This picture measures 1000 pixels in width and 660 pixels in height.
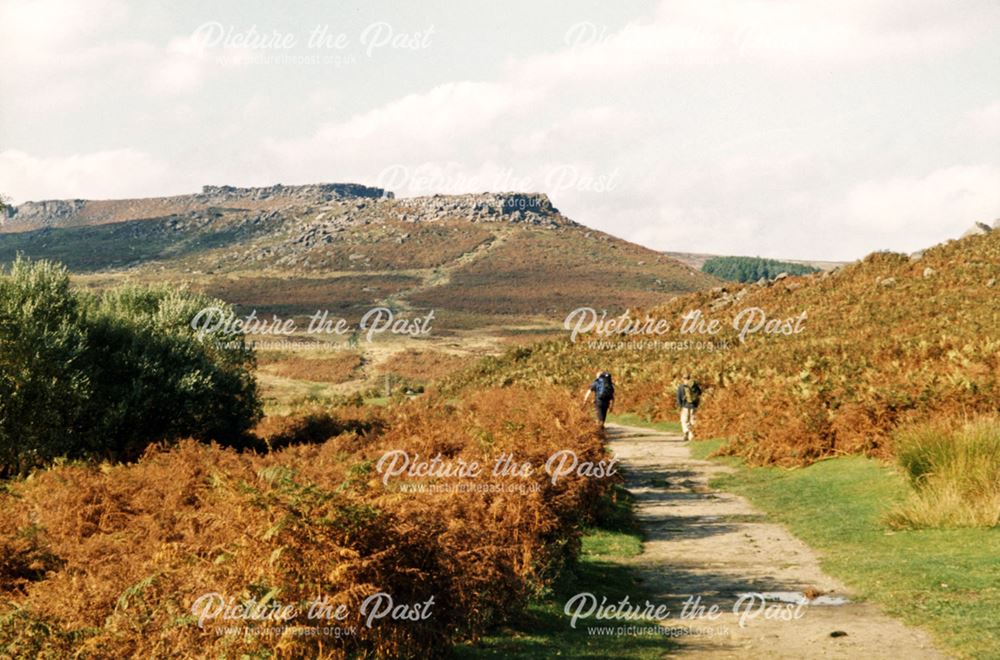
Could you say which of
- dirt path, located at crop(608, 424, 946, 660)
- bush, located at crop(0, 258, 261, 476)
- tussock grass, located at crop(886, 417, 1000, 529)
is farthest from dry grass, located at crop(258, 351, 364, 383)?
tussock grass, located at crop(886, 417, 1000, 529)

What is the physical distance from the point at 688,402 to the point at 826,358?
4.34 m

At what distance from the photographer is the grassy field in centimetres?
916

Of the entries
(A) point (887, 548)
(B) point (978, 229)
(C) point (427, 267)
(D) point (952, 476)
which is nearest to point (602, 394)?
(D) point (952, 476)

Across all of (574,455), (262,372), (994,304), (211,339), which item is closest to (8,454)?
(211,339)

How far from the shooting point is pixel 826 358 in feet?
88.6

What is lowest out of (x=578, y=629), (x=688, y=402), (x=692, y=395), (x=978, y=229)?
(x=578, y=629)

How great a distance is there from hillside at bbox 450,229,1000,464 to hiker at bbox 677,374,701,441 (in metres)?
0.46

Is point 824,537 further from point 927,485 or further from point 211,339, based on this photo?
point 211,339

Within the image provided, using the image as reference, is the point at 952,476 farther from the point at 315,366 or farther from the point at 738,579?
the point at 315,366

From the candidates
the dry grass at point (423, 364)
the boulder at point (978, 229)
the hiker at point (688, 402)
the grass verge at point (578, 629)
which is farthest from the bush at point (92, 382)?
the boulder at point (978, 229)

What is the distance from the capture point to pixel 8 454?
2066cm

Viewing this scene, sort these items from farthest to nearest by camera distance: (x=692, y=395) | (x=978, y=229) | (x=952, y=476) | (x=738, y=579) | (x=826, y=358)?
(x=978, y=229) < (x=692, y=395) < (x=826, y=358) < (x=952, y=476) < (x=738, y=579)

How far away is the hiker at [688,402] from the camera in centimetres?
2800

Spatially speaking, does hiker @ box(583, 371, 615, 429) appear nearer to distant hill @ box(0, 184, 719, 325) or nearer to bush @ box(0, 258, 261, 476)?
bush @ box(0, 258, 261, 476)
